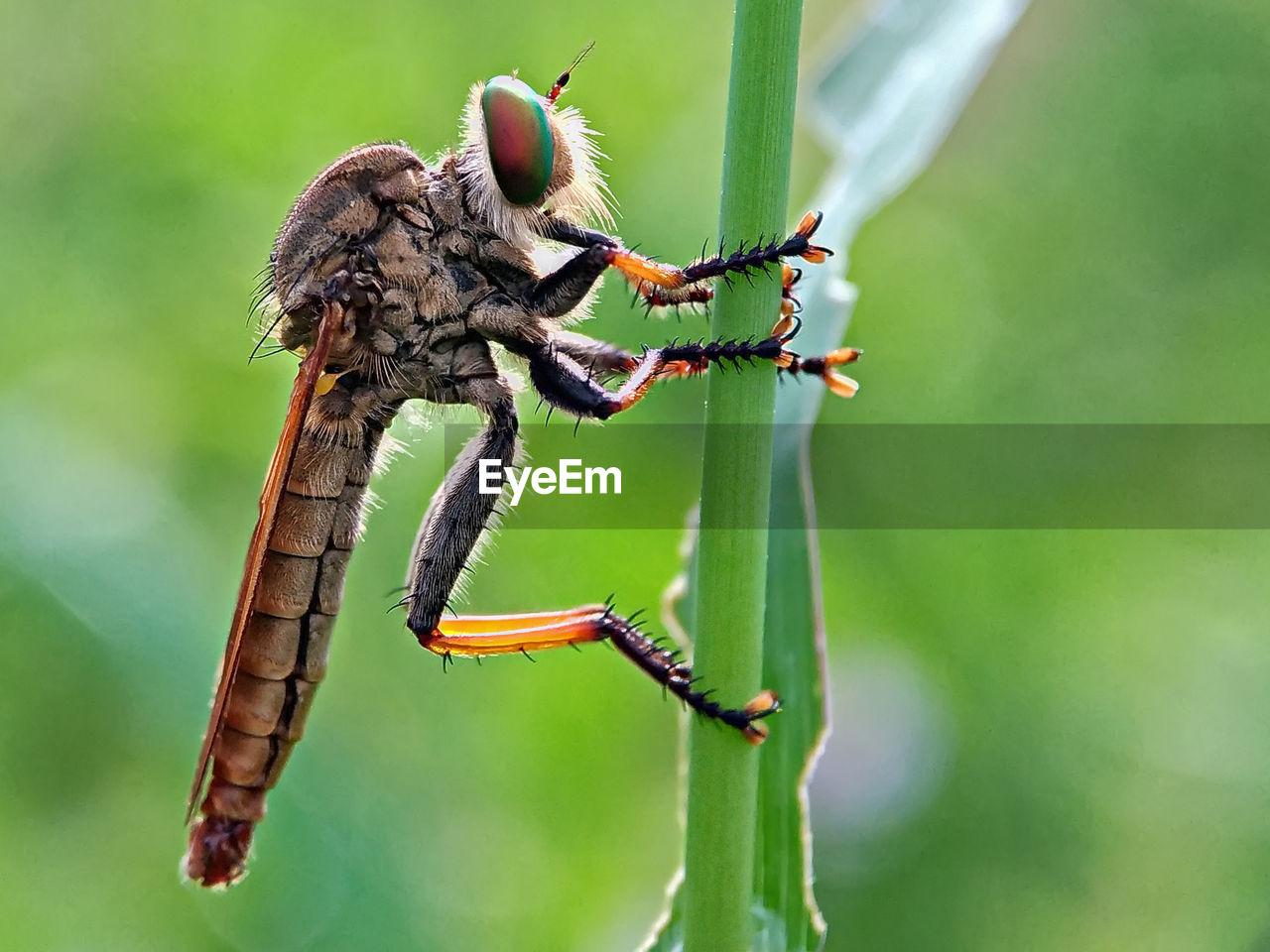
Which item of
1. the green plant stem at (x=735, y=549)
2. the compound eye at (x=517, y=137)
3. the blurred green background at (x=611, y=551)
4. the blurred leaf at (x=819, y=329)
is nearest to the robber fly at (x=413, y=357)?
the compound eye at (x=517, y=137)

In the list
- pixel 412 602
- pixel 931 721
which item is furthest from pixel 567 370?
pixel 931 721

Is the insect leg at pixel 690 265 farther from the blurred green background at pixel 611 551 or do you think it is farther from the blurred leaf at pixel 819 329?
the blurred green background at pixel 611 551

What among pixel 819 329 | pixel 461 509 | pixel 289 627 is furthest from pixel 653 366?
pixel 289 627

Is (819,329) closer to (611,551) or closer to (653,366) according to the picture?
(653,366)

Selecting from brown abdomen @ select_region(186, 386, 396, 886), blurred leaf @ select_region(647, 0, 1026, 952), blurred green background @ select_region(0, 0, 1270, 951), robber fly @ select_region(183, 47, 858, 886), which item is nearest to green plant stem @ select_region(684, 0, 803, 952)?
blurred leaf @ select_region(647, 0, 1026, 952)

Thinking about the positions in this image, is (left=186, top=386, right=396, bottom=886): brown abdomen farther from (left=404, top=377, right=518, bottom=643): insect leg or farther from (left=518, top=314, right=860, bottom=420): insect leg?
(left=518, top=314, right=860, bottom=420): insect leg
